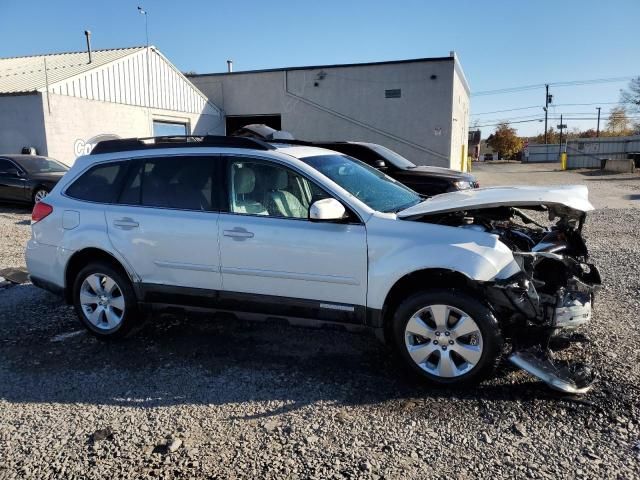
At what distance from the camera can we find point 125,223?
4.48 metres

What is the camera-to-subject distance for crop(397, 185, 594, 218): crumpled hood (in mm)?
3746

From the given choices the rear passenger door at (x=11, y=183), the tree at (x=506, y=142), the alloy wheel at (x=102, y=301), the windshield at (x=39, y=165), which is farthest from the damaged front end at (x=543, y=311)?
the tree at (x=506, y=142)

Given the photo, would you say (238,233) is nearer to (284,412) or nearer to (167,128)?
(284,412)

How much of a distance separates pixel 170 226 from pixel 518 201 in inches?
111

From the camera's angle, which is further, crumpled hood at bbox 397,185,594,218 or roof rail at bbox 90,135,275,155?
roof rail at bbox 90,135,275,155

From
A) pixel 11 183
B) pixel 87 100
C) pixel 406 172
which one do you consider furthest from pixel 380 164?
pixel 87 100

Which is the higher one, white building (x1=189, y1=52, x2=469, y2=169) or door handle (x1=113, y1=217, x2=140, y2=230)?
white building (x1=189, y1=52, x2=469, y2=169)

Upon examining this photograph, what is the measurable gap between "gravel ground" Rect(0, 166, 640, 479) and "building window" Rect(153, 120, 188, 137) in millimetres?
17038

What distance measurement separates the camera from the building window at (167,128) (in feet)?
67.7

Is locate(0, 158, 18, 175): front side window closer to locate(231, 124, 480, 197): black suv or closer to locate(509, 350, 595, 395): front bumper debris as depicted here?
locate(231, 124, 480, 197): black suv

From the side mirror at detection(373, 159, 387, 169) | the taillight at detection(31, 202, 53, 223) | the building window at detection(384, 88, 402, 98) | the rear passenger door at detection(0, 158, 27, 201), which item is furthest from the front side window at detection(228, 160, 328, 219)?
the building window at detection(384, 88, 402, 98)

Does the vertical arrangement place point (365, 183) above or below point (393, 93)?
below

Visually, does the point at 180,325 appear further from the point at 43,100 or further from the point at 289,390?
the point at 43,100

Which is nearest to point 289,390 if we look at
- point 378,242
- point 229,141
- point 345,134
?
point 378,242
